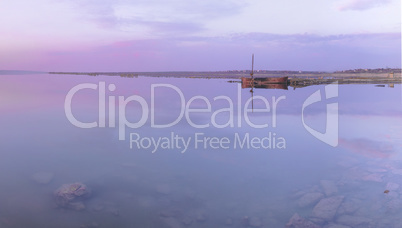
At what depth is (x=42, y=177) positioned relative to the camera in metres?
12.8

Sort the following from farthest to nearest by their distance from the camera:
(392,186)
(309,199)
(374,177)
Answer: (374,177), (392,186), (309,199)

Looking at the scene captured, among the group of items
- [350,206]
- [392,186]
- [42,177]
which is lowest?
[350,206]

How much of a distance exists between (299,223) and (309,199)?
5.98ft

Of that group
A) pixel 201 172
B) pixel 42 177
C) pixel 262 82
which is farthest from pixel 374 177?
pixel 262 82

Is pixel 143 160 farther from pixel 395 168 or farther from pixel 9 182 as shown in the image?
pixel 395 168

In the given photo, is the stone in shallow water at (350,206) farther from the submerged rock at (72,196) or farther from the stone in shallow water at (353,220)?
the submerged rock at (72,196)

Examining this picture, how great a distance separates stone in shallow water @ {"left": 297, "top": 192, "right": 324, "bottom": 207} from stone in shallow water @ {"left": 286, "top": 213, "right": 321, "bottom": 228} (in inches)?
43.9

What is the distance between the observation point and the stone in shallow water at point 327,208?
9.47 meters

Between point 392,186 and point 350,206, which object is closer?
point 350,206

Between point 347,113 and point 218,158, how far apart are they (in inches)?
738

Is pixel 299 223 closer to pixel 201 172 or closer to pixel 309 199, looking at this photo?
pixel 309 199

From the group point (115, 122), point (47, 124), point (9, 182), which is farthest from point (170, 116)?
point (9, 182)

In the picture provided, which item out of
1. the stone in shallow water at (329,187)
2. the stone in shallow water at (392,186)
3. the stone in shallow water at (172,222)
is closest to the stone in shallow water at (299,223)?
the stone in shallow water at (329,187)

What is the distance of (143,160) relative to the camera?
49.6 feet
